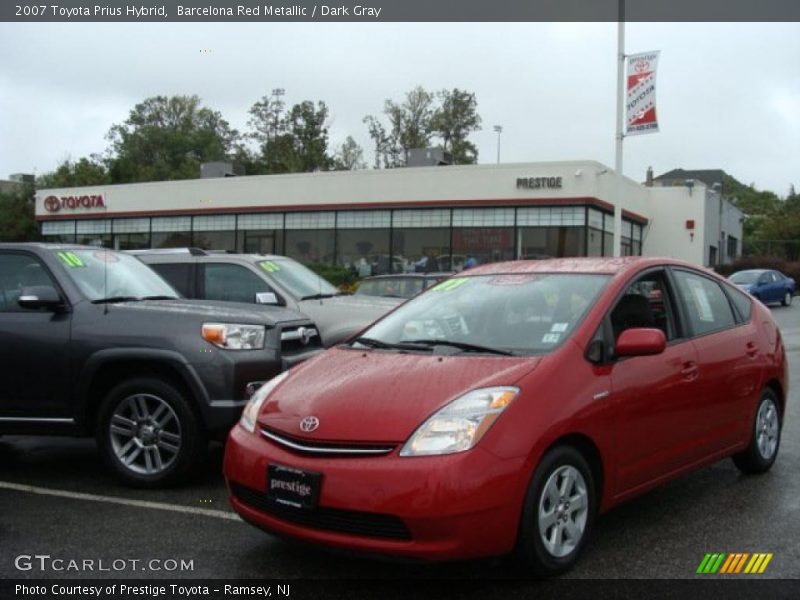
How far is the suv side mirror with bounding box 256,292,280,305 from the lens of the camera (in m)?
8.85

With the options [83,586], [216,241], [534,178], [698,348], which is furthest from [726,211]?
[83,586]

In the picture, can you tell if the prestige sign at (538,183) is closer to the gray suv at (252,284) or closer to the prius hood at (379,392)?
the gray suv at (252,284)

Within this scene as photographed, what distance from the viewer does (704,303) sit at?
5.48 m

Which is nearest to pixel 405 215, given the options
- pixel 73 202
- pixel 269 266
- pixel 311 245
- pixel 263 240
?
pixel 311 245

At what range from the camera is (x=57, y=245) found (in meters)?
6.46

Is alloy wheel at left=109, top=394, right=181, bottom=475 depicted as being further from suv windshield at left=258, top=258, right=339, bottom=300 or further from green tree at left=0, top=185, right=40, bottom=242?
green tree at left=0, top=185, right=40, bottom=242

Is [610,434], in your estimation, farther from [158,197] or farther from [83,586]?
[158,197]

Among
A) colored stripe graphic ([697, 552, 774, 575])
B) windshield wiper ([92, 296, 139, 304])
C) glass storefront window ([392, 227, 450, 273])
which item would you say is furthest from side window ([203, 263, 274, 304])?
glass storefront window ([392, 227, 450, 273])

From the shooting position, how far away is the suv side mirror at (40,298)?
18.8 feet

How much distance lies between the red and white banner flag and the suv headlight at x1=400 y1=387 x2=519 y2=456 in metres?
15.7

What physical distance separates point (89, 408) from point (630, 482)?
3.79 metres

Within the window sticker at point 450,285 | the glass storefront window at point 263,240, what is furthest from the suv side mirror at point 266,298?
the glass storefront window at point 263,240

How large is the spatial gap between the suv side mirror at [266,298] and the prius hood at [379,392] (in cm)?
447

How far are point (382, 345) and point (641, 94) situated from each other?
15.2 m
